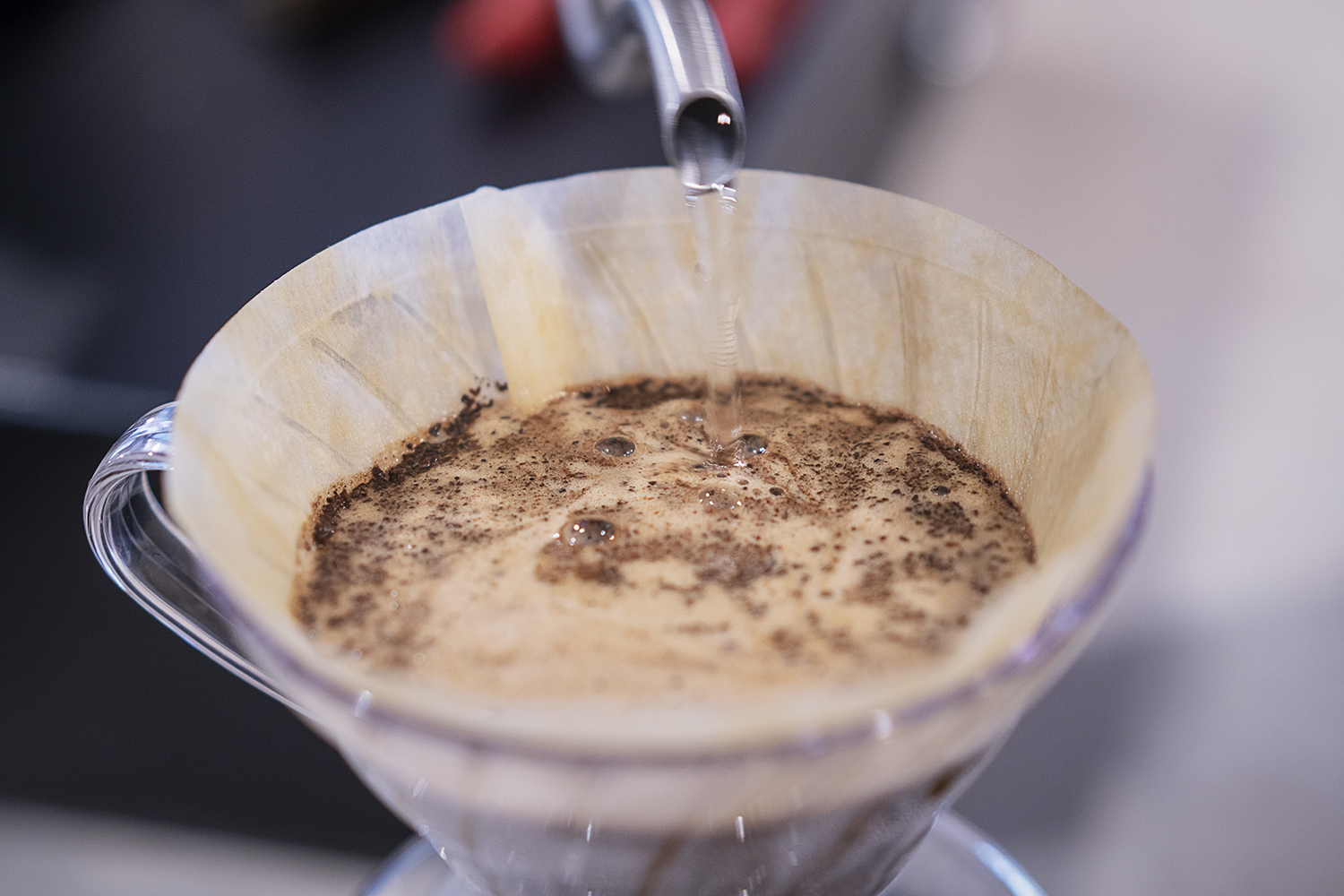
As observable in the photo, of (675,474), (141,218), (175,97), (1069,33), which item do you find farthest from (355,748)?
(1069,33)

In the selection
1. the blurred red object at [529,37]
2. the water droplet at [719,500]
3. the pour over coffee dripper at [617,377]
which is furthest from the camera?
the blurred red object at [529,37]

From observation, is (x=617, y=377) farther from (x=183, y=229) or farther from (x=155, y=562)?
(x=183, y=229)

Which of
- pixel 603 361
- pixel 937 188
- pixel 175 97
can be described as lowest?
pixel 937 188

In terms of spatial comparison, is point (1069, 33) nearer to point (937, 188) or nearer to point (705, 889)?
point (937, 188)

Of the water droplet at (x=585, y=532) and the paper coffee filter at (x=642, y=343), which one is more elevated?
the paper coffee filter at (x=642, y=343)

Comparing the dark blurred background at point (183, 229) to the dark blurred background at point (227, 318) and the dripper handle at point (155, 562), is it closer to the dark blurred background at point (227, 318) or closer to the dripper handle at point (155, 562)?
the dark blurred background at point (227, 318)

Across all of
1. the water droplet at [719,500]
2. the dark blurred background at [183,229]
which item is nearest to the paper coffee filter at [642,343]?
the water droplet at [719,500]
